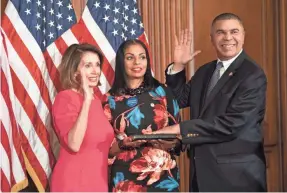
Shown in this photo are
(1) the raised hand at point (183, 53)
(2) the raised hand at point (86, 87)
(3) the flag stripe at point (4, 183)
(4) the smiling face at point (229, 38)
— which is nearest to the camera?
(2) the raised hand at point (86, 87)

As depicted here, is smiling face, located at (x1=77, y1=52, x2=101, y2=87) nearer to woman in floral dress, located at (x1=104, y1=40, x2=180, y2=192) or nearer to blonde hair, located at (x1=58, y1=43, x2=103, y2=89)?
blonde hair, located at (x1=58, y1=43, x2=103, y2=89)

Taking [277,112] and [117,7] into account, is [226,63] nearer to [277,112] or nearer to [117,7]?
[117,7]

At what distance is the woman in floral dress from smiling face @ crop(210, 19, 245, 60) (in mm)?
396

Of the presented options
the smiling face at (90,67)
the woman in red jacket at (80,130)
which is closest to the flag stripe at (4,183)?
the woman in red jacket at (80,130)

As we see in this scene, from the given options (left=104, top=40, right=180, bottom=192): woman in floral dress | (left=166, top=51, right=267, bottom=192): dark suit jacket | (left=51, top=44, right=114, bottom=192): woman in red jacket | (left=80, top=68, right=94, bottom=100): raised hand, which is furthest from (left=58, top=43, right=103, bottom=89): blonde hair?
(left=166, top=51, right=267, bottom=192): dark suit jacket

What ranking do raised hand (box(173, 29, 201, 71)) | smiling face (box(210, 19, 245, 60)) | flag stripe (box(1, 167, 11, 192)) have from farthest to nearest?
raised hand (box(173, 29, 201, 71))
flag stripe (box(1, 167, 11, 192))
smiling face (box(210, 19, 245, 60))

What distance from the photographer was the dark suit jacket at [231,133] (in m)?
2.65

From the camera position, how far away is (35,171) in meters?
3.15

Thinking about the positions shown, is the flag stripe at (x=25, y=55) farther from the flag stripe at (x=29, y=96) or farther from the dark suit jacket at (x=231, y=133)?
the dark suit jacket at (x=231, y=133)

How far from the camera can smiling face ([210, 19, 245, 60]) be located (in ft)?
9.19

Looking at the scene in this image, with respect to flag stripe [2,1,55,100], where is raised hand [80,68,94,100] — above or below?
below

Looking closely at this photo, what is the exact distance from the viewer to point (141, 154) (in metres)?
2.74

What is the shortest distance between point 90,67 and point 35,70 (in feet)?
2.02

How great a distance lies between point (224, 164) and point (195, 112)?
1.15ft
